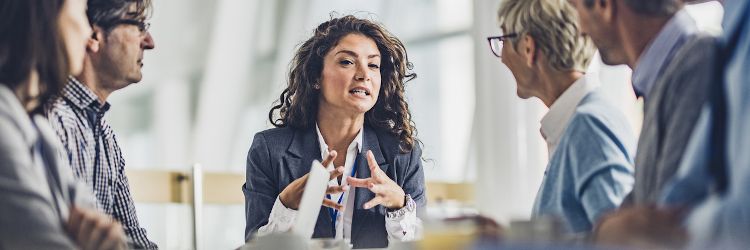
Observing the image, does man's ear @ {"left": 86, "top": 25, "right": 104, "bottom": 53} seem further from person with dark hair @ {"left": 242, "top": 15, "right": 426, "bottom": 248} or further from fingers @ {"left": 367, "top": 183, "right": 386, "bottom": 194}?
fingers @ {"left": 367, "top": 183, "right": 386, "bottom": 194}

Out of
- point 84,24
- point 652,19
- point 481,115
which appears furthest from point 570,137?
point 84,24

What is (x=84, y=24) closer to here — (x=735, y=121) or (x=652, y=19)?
(x=652, y=19)

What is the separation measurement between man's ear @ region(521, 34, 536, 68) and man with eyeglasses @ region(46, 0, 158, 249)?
1082mm

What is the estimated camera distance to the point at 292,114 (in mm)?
3047

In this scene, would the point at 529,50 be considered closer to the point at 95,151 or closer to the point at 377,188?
the point at 377,188

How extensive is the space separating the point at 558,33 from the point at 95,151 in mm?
1238

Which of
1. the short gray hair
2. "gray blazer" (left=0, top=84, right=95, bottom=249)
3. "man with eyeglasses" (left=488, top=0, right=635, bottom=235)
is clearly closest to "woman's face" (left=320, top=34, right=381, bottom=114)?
"man with eyeglasses" (left=488, top=0, right=635, bottom=235)

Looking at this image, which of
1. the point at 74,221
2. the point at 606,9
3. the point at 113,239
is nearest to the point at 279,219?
the point at 113,239

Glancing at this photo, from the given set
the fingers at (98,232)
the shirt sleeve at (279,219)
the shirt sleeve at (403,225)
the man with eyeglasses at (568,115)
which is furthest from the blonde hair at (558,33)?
the fingers at (98,232)

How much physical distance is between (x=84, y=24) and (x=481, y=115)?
1218mm

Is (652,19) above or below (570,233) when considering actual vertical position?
above

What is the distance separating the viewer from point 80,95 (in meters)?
2.61

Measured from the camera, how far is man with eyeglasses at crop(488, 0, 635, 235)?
231cm

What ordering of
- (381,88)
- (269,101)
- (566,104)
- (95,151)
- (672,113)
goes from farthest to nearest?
1. (269,101)
2. (381,88)
3. (95,151)
4. (566,104)
5. (672,113)
